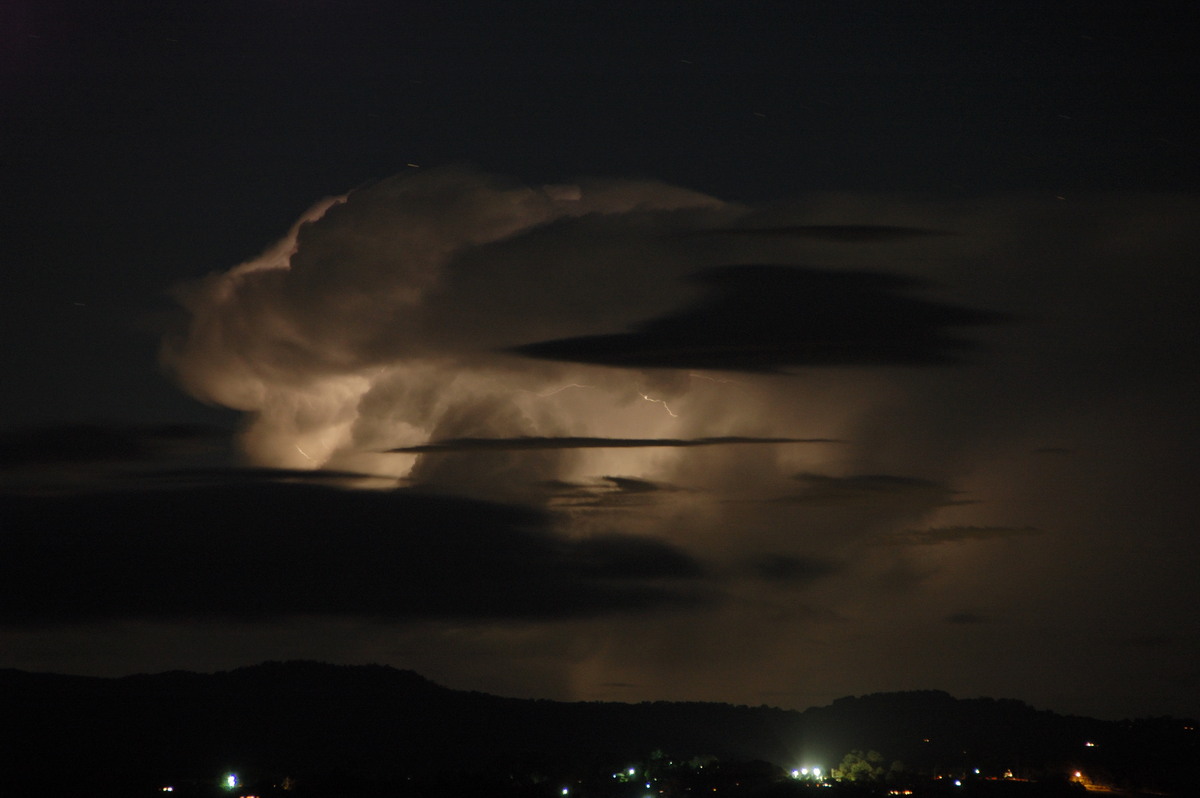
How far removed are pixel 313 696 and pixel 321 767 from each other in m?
46.1

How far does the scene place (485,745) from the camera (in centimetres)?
19425

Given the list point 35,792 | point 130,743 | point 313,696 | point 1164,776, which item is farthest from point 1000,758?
point 35,792

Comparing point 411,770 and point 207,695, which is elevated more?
point 207,695

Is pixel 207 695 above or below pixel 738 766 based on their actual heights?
above

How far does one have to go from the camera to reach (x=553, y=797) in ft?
379

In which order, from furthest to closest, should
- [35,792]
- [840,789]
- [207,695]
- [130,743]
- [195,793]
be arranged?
[207,695]
[130,743]
[840,789]
[195,793]
[35,792]

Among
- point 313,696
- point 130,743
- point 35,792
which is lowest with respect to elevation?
point 35,792

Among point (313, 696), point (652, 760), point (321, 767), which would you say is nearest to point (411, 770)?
point (321, 767)

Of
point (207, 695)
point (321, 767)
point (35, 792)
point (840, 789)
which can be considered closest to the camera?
point (35, 792)

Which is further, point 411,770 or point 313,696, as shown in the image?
point 313,696

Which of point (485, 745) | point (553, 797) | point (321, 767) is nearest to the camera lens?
point (553, 797)

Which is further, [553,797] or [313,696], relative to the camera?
[313,696]

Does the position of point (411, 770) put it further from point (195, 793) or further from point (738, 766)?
point (195, 793)

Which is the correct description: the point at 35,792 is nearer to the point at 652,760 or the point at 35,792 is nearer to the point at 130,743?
the point at 130,743
